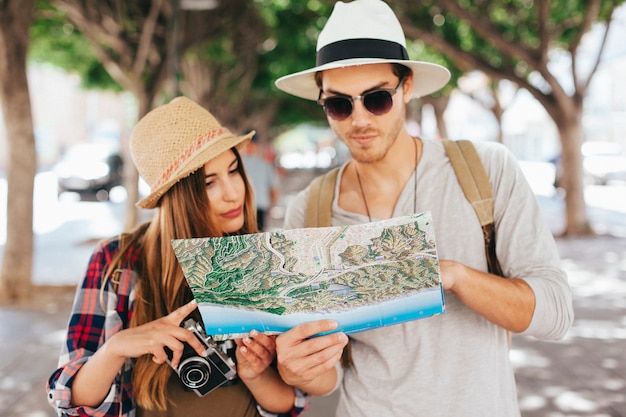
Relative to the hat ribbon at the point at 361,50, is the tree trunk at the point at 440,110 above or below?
above

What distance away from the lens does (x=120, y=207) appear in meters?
22.1

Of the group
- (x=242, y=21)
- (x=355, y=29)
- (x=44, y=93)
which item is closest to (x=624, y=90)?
(x=242, y=21)

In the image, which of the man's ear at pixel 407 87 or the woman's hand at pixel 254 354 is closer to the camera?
the woman's hand at pixel 254 354

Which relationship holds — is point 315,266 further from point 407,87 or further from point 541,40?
point 541,40

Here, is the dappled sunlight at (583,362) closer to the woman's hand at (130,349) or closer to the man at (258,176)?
the woman's hand at (130,349)

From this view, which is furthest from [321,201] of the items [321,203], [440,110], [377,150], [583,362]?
[440,110]

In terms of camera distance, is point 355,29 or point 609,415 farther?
point 609,415

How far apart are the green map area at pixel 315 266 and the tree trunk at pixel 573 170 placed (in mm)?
12278

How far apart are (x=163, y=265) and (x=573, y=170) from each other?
41.1ft

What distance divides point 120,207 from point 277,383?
2121 centimetres

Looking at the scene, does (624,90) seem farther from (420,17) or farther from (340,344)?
(340,344)

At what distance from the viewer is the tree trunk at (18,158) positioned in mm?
7840

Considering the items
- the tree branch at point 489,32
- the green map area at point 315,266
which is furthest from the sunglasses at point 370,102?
the tree branch at point 489,32

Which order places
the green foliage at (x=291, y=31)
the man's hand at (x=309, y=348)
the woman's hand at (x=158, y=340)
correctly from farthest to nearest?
the green foliage at (x=291, y=31) < the woman's hand at (x=158, y=340) < the man's hand at (x=309, y=348)
